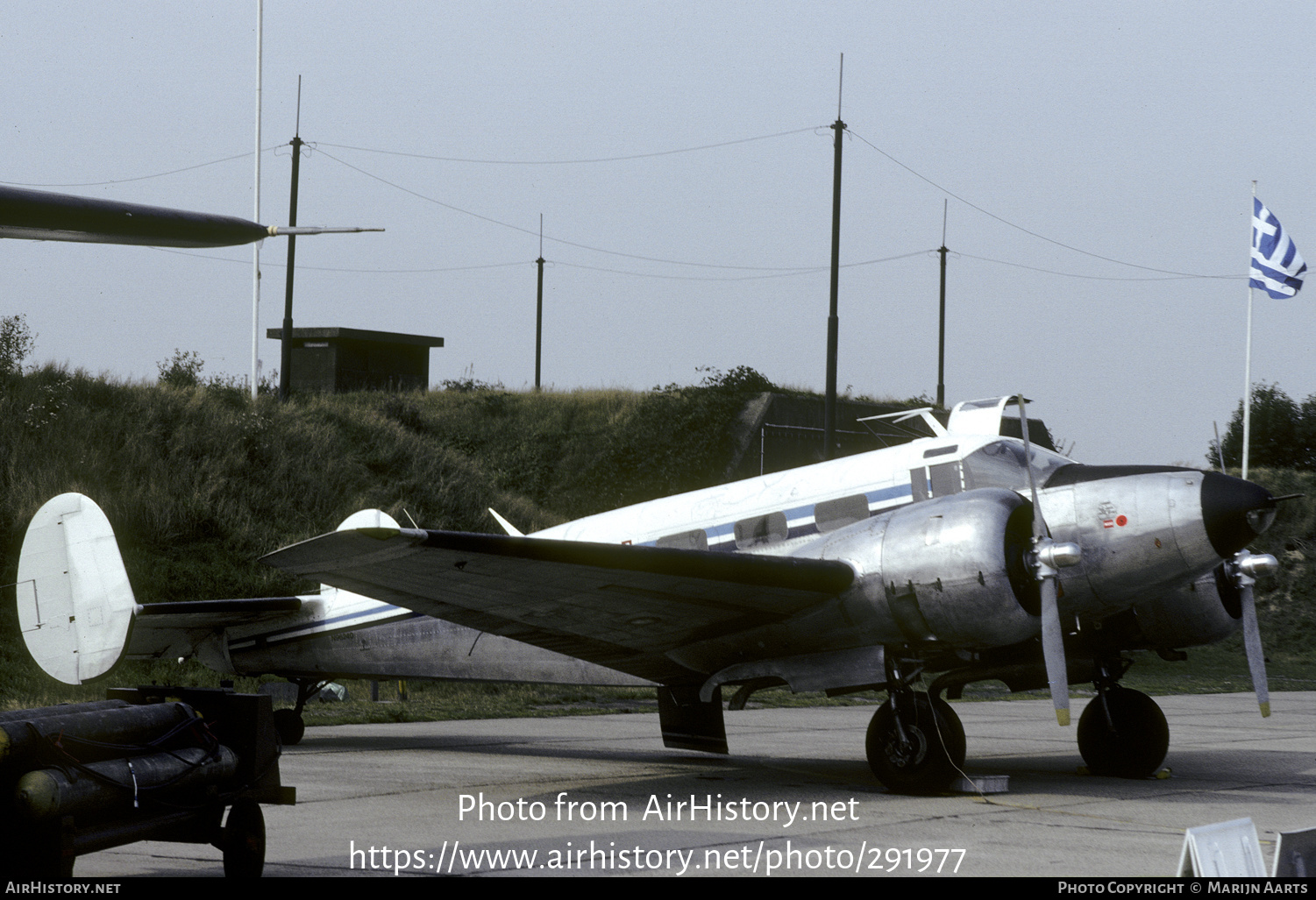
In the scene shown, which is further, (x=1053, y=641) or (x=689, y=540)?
(x=689, y=540)

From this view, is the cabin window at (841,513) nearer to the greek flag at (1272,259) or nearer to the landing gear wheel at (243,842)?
the landing gear wheel at (243,842)

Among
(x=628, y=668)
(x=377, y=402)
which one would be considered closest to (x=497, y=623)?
(x=628, y=668)

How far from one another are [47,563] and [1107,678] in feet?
27.8

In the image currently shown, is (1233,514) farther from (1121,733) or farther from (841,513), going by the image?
(841,513)

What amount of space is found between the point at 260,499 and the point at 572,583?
1705cm

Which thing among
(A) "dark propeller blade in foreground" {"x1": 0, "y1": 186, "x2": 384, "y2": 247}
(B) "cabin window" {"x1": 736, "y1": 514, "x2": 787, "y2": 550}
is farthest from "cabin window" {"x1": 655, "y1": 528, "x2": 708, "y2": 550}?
(A) "dark propeller blade in foreground" {"x1": 0, "y1": 186, "x2": 384, "y2": 247}

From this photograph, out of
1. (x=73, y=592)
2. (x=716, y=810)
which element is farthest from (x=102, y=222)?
(x=716, y=810)

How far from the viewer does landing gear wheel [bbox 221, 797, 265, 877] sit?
5855 millimetres

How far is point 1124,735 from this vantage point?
1095cm

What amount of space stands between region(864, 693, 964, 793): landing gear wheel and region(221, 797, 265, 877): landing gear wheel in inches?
197

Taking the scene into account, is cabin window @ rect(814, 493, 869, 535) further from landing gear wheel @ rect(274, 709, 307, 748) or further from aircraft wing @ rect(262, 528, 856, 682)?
landing gear wheel @ rect(274, 709, 307, 748)

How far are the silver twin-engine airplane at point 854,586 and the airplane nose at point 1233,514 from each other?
14mm

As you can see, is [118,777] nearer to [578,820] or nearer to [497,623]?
[578,820]

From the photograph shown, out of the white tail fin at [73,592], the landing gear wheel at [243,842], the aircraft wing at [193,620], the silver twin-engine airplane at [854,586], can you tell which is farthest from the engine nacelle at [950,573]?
the aircraft wing at [193,620]
